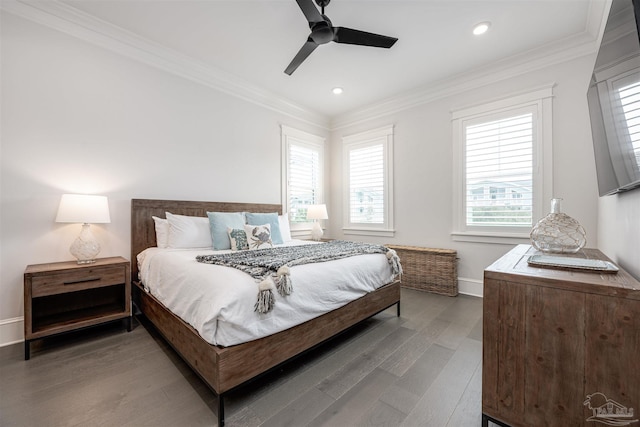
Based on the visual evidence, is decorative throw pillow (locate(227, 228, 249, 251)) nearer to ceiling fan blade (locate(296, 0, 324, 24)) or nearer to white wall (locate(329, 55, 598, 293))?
ceiling fan blade (locate(296, 0, 324, 24))

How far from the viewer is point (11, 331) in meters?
2.26

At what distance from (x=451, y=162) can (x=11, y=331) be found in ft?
16.2

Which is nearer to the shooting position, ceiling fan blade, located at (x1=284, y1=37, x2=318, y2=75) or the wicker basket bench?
ceiling fan blade, located at (x1=284, y1=37, x2=318, y2=75)

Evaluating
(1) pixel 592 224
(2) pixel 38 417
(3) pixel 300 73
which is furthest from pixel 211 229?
(1) pixel 592 224

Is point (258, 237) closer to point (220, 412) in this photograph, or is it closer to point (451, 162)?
point (220, 412)

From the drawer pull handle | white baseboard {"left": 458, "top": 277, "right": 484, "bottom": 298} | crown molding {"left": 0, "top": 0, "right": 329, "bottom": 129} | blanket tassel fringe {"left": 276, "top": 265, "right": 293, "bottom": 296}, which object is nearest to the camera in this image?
blanket tassel fringe {"left": 276, "top": 265, "right": 293, "bottom": 296}

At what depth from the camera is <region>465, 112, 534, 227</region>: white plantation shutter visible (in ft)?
10.4

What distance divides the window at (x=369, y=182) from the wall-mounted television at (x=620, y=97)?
2821 mm

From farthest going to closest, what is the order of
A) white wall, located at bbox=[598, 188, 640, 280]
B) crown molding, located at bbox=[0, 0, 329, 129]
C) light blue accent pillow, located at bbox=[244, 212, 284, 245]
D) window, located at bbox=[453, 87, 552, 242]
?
1. light blue accent pillow, located at bbox=[244, 212, 284, 245]
2. window, located at bbox=[453, 87, 552, 242]
3. crown molding, located at bbox=[0, 0, 329, 129]
4. white wall, located at bbox=[598, 188, 640, 280]

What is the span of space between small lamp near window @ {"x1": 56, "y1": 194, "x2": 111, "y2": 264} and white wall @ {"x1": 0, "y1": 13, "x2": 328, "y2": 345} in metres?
0.26

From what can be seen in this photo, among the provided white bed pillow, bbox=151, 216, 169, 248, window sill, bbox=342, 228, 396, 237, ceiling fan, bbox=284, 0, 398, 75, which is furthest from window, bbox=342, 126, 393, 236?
white bed pillow, bbox=151, 216, 169, 248

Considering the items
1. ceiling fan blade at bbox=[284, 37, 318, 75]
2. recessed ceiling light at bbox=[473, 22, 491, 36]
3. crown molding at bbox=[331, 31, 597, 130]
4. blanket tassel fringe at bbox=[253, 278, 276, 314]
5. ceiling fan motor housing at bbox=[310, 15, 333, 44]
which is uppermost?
recessed ceiling light at bbox=[473, 22, 491, 36]

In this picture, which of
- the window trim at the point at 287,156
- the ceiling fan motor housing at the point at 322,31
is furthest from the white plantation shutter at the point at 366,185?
the ceiling fan motor housing at the point at 322,31

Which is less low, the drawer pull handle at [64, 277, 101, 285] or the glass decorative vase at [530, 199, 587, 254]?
the glass decorative vase at [530, 199, 587, 254]
